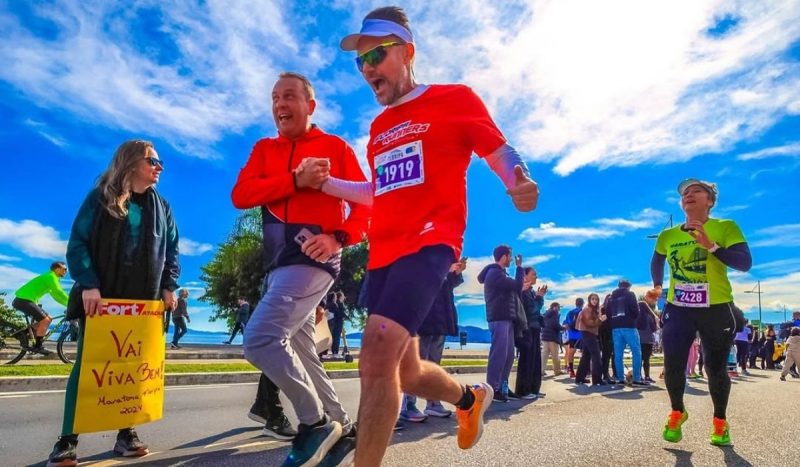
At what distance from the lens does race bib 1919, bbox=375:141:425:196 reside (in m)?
2.63

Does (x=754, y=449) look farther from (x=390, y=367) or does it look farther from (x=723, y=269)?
(x=390, y=367)

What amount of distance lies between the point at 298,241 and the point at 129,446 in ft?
5.98

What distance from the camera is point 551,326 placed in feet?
43.0

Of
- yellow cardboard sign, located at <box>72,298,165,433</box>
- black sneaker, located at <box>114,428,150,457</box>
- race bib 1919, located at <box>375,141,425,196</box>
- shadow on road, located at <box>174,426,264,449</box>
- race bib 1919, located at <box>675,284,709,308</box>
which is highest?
race bib 1919, located at <box>375,141,425,196</box>

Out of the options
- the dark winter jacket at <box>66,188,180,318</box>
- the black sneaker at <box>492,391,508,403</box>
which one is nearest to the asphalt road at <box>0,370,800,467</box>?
the black sneaker at <box>492,391,508,403</box>

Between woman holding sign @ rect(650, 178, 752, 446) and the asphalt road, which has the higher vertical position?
woman holding sign @ rect(650, 178, 752, 446)

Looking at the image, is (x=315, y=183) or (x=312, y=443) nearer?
(x=312, y=443)

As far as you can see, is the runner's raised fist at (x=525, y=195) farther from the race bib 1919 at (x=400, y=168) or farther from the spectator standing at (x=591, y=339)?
the spectator standing at (x=591, y=339)

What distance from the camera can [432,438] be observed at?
4.56 meters

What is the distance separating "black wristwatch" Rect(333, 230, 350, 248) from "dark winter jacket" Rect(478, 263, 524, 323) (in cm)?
469

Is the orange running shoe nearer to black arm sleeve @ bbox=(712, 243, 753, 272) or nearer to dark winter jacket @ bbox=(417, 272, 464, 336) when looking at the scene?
dark winter jacket @ bbox=(417, 272, 464, 336)

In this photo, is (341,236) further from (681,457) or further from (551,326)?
(551,326)

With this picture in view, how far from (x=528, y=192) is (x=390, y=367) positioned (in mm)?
947

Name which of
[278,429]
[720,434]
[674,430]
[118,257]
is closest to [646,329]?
[720,434]
